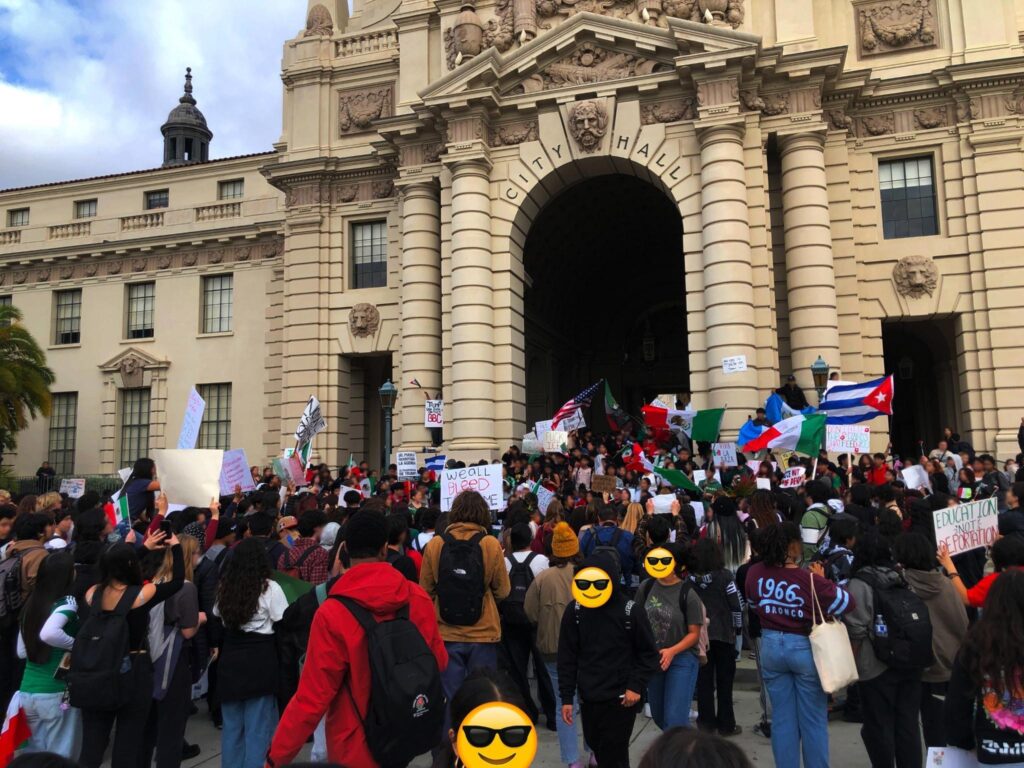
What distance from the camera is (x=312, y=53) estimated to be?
93.8 feet

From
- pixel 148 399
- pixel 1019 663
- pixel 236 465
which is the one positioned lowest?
pixel 1019 663

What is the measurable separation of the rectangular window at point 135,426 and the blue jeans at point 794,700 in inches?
1215

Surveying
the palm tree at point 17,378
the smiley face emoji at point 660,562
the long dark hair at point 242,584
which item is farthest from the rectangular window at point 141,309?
the smiley face emoji at point 660,562

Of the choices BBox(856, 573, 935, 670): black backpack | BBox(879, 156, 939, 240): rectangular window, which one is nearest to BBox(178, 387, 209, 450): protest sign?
BBox(856, 573, 935, 670): black backpack

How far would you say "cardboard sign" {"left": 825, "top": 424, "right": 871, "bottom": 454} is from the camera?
15.9m

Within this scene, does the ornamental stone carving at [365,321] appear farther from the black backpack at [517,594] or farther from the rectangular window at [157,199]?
the black backpack at [517,594]

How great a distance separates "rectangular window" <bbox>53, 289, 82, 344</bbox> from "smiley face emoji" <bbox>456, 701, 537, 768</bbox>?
3597 cm

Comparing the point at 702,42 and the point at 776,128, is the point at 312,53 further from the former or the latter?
the point at 776,128

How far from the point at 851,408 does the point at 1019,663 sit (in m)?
14.5

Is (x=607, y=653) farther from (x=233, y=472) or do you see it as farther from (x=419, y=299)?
(x=419, y=299)

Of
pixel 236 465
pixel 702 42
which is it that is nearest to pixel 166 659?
pixel 236 465

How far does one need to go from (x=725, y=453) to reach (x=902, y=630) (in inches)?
506

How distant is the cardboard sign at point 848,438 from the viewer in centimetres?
1595

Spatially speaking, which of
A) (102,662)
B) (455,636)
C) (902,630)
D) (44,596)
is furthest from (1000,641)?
(44,596)
